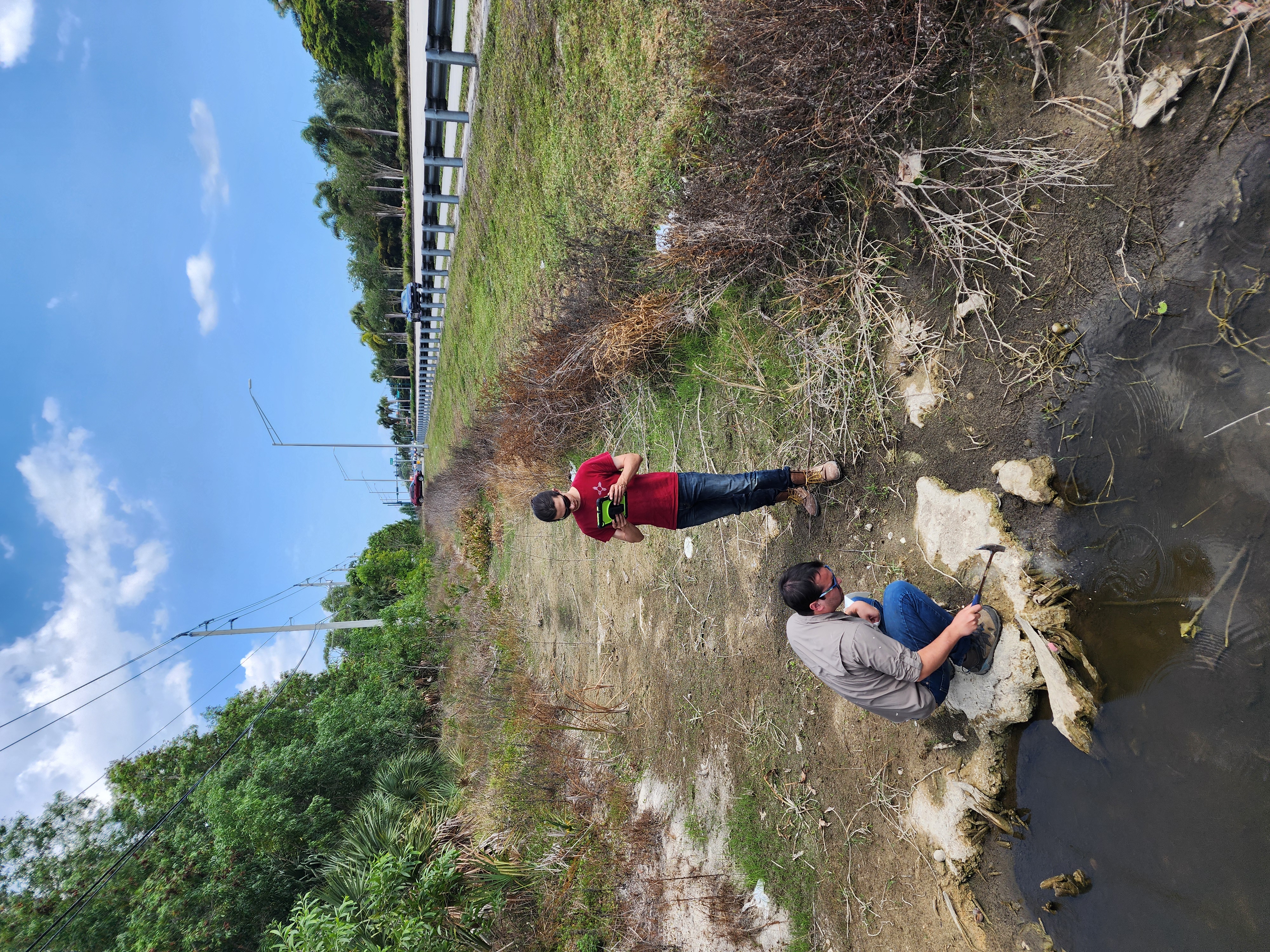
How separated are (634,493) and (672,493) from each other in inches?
10.0

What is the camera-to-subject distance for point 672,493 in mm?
4016

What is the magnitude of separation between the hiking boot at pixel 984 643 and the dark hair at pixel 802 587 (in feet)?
2.58

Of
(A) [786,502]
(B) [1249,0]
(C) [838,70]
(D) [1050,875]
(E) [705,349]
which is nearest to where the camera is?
(B) [1249,0]

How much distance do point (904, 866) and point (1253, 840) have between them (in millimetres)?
1668

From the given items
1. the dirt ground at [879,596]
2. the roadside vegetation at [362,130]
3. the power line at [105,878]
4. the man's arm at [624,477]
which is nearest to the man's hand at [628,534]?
the man's arm at [624,477]

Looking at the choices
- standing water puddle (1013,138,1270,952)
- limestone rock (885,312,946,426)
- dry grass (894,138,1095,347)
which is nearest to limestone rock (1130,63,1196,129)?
dry grass (894,138,1095,347)

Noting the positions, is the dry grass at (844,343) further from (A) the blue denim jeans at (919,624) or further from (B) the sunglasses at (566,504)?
(B) the sunglasses at (566,504)

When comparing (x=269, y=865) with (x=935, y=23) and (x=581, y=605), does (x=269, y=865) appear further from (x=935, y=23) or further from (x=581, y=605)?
(x=935, y=23)

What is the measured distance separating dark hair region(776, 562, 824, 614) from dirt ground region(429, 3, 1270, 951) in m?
0.84

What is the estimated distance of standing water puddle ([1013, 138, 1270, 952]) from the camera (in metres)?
2.23

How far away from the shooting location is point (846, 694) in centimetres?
296

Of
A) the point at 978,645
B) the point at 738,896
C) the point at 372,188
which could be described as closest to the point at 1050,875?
the point at 978,645

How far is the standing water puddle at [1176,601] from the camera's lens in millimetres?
2229

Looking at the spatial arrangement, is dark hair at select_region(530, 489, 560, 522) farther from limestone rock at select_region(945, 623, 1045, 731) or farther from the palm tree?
the palm tree
